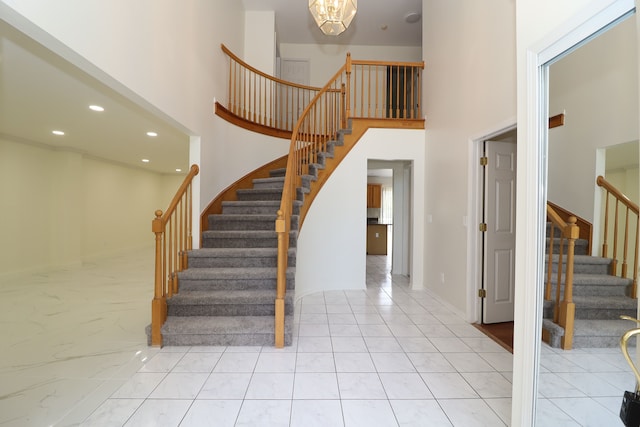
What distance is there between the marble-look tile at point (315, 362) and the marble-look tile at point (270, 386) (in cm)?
16

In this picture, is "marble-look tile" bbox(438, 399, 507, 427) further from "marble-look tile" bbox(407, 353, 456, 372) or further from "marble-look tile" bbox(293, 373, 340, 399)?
"marble-look tile" bbox(293, 373, 340, 399)

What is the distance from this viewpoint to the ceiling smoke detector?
5762mm

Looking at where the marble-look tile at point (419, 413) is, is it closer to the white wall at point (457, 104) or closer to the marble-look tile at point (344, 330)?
the marble-look tile at point (344, 330)

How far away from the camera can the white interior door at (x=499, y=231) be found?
323 cm

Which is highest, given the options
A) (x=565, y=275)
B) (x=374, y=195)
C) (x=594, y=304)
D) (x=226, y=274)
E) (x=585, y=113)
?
(x=374, y=195)

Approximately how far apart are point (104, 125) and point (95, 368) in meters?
3.22

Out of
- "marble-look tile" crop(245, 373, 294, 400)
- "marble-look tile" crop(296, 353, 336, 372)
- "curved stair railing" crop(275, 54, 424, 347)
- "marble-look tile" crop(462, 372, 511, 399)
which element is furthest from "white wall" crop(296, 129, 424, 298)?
"marble-look tile" crop(462, 372, 511, 399)

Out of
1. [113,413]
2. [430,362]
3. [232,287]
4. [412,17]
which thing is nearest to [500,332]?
[430,362]

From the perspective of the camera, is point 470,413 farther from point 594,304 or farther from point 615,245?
point 615,245

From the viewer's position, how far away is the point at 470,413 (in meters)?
1.82

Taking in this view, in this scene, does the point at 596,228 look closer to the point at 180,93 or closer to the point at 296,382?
the point at 296,382

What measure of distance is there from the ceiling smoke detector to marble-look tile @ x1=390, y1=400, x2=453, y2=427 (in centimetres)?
659

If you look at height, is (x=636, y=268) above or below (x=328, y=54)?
below

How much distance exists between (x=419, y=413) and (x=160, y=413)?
1.62 meters
